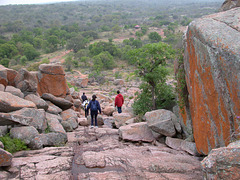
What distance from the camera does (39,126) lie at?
20.0 ft

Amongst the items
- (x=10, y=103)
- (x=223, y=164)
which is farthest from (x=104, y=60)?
(x=223, y=164)

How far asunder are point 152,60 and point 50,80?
16.3 ft

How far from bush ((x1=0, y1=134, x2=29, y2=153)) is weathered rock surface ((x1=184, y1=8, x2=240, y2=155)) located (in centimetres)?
428

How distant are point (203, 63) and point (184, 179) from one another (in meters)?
2.39

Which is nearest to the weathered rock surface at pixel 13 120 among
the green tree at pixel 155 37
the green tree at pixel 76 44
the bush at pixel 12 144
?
the bush at pixel 12 144

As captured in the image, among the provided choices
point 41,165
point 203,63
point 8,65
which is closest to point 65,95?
point 41,165

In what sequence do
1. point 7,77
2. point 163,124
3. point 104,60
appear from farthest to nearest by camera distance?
point 104,60
point 7,77
point 163,124

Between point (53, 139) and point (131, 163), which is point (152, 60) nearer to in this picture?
point (53, 139)

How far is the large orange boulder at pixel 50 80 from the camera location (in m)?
10.2

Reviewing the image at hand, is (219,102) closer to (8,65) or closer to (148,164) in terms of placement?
(148,164)

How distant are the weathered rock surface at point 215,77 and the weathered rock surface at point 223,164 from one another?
2.43 ft

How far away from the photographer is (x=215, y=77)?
4.19 metres

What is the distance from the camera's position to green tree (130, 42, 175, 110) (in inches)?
345

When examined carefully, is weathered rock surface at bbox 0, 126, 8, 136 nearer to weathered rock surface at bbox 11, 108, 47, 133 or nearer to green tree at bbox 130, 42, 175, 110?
weathered rock surface at bbox 11, 108, 47, 133
